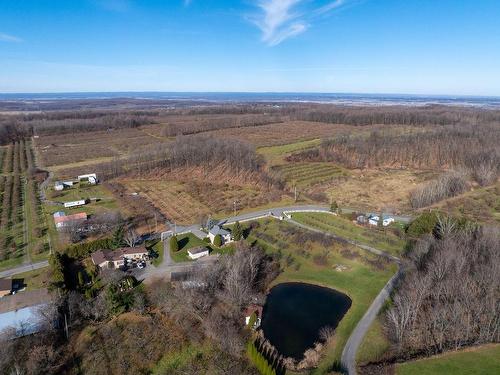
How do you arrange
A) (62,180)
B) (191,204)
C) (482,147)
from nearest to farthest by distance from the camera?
1. (191,204)
2. (62,180)
3. (482,147)

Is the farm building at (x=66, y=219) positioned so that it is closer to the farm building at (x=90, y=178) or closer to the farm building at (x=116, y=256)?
the farm building at (x=116, y=256)

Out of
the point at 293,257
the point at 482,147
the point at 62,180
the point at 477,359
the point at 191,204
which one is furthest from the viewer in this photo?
the point at 482,147

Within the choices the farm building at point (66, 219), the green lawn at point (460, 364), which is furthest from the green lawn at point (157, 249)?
the green lawn at point (460, 364)

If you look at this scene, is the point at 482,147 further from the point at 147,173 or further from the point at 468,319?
the point at 147,173

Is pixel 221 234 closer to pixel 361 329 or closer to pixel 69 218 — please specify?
pixel 361 329

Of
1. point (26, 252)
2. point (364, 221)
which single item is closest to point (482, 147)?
point (364, 221)

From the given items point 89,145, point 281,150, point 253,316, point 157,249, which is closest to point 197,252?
point 157,249
